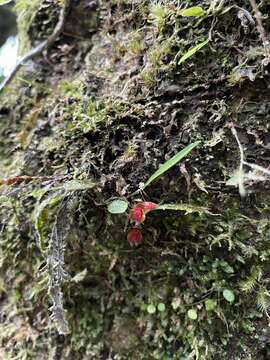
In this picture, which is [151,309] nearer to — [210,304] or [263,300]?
[210,304]

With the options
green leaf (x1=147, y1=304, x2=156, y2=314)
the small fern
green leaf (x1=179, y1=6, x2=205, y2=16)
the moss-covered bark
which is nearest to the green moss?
the moss-covered bark

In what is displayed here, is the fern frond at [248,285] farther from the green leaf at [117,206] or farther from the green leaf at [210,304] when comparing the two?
the green leaf at [117,206]

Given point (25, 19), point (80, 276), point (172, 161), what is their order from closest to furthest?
point (172, 161)
point (80, 276)
point (25, 19)

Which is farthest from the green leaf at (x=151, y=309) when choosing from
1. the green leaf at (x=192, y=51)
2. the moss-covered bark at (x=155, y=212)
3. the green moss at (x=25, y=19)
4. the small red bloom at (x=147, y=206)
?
the green moss at (x=25, y=19)

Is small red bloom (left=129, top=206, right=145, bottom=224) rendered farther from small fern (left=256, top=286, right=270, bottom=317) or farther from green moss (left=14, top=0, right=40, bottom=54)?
green moss (left=14, top=0, right=40, bottom=54)

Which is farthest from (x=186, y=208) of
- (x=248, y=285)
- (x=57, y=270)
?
(x=57, y=270)
